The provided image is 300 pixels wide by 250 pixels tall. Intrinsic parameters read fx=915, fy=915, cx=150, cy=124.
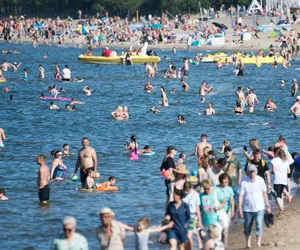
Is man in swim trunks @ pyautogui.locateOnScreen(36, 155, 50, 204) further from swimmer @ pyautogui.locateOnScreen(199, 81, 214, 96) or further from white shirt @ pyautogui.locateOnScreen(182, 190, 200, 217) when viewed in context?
swimmer @ pyautogui.locateOnScreen(199, 81, 214, 96)

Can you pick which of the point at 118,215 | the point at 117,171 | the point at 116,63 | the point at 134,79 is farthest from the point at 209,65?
the point at 118,215

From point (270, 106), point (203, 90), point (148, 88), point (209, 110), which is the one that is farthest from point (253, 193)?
point (148, 88)

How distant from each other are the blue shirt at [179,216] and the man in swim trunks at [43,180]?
6828 mm

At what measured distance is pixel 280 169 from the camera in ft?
57.0

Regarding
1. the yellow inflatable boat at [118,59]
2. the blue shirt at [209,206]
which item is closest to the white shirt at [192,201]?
the blue shirt at [209,206]

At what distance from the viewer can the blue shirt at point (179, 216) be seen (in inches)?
518

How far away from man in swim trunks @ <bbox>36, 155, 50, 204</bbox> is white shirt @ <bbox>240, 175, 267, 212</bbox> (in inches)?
246

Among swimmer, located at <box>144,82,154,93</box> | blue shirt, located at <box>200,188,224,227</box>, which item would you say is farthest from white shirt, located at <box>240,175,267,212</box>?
swimmer, located at <box>144,82,154,93</box>

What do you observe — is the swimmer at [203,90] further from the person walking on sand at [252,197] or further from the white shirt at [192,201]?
the white shirt at [192,201]

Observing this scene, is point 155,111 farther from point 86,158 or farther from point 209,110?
point 86,158

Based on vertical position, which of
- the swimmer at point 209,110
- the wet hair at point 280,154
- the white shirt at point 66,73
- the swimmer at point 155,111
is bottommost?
the swimmer at point 155,111

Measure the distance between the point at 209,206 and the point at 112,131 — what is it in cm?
2178

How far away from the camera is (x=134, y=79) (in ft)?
190

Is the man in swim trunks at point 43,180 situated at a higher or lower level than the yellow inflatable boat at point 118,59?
higher
